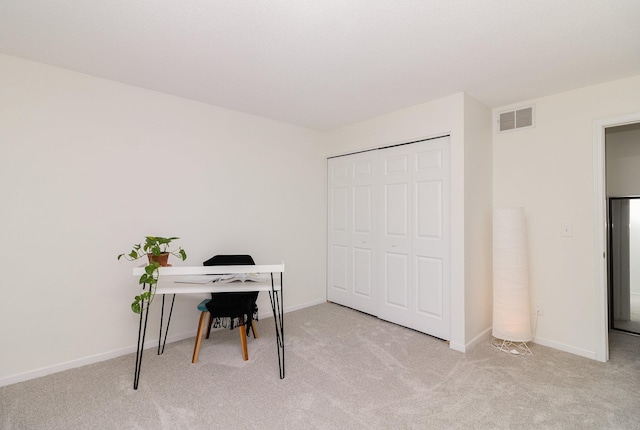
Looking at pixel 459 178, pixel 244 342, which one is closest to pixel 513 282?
pixel 459 178

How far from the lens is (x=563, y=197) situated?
2.89 meters

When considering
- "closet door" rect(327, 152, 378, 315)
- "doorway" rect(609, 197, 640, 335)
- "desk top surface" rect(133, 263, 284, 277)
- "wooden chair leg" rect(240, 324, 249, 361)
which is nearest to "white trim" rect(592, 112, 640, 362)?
"doorway" rect(609, 197, 640, 335)

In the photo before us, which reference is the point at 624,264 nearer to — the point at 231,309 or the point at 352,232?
the point at 352,232

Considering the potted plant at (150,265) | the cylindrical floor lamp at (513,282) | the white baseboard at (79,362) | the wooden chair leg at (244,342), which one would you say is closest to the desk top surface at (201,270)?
the potted plant at (150,265)

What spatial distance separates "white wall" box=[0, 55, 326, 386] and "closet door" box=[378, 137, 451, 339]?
5.15ft

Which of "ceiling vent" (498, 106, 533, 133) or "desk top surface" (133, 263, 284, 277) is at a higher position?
A: "ceiling vent" (498, 106, 533, 133)

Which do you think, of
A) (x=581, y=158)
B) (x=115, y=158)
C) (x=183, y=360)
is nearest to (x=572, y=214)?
(x=581, y=158)

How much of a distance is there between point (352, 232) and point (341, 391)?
7.24ft

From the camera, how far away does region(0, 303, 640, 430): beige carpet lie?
189 centimetres

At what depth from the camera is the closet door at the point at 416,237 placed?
310cm

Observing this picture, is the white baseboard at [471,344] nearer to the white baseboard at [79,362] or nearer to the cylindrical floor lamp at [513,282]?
the cylindrical floor lamp at [513,282]

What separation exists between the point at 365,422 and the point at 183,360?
171 cm

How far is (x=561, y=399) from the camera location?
209 centimetres

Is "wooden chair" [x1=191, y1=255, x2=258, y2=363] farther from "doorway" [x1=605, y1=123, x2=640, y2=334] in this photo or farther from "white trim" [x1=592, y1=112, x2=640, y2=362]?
"doorway" [x1=605, y1=123, x2=640, y2=334]
